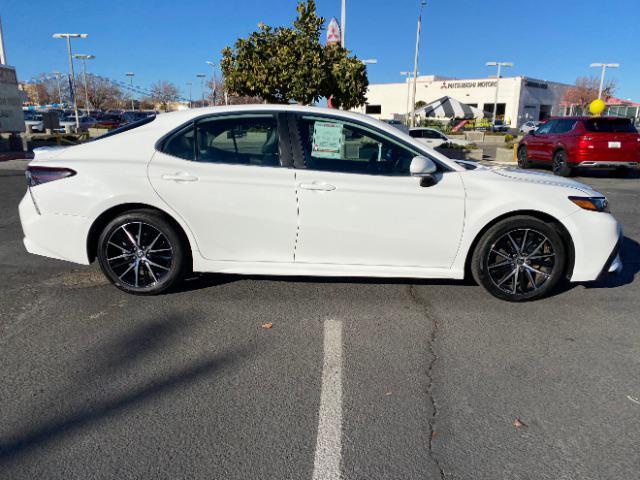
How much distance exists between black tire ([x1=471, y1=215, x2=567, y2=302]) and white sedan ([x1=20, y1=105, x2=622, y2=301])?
11 mm

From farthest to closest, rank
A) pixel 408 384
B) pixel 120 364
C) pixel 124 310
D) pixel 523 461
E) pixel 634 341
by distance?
pixel 124 310
pixel 634 341
pixel 120 364
pixel 408 384
pixel 523 461

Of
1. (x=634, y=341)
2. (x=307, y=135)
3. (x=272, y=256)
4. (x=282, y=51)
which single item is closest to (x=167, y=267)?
(x=272, y=256)

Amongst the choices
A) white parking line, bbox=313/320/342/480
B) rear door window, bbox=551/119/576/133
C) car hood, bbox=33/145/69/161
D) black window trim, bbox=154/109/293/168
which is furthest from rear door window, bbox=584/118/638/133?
car hood, bbox=33/145/69/161

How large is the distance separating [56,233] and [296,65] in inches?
542

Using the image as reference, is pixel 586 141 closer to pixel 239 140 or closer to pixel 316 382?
pixel 239 140

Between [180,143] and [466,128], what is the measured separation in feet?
159

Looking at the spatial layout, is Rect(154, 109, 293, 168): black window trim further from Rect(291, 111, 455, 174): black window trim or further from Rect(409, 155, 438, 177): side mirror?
Rect(409, 155, 438, 177): side mirror

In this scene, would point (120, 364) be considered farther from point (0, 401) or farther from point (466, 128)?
point (466, 128)

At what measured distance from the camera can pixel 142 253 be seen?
13.3 feet

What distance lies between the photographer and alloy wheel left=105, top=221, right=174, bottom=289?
402cm

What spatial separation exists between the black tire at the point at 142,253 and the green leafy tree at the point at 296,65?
13330 mm

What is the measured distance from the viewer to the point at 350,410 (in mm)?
2594

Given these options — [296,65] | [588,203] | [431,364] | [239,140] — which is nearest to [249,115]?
[239,140]

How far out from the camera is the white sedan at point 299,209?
3857 millimetres
